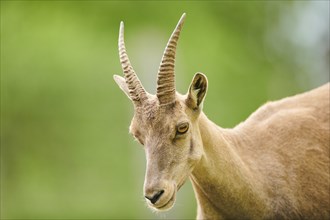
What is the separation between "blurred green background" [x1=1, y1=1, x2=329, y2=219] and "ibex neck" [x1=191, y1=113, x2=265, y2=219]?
64.3ft

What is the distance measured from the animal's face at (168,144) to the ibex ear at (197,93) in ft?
0.24

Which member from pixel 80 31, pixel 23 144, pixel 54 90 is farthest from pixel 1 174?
pixel 80 31

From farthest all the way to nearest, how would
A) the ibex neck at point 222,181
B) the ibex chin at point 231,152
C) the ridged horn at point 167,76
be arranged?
the ibex neck at point 222,181 → the ridged horn at point 167,76 → the ibex chin at point 231,152

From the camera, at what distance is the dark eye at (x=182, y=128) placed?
11.4 meters

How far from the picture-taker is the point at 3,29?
117ft

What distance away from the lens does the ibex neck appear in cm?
1202

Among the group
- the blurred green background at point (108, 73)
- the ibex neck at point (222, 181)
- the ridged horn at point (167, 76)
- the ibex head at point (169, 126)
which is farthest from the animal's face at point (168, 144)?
the blurred green background at point (108, 73)

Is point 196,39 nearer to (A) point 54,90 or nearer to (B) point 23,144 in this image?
(A) point 54,90

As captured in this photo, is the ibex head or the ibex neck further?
the ibex neck

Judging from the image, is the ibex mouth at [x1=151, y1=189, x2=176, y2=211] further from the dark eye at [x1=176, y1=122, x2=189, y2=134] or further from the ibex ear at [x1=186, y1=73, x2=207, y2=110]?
the ibex ear at [x1=186, y1=73, x2=207, y2=110]

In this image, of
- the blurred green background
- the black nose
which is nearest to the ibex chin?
the black nose

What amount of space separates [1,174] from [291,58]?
13.2 m

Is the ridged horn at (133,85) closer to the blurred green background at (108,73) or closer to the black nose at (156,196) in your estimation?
the black nose at (156,196)

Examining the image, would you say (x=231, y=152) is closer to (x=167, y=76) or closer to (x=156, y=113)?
(x=156, y=113)
